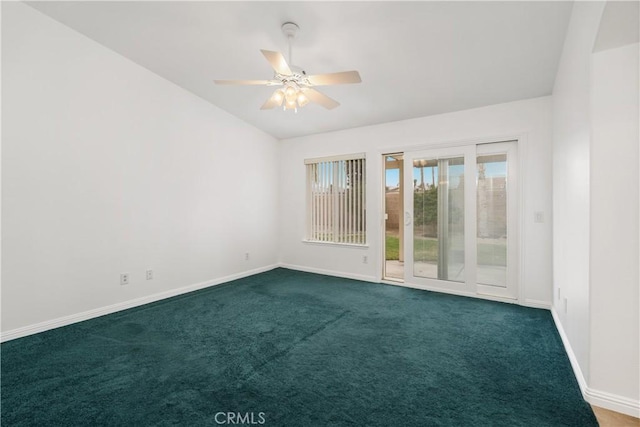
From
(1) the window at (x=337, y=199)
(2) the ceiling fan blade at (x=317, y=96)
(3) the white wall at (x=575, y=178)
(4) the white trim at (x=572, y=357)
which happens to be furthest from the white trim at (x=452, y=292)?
(2) the ceiling fan blade at (x=317, y=96)

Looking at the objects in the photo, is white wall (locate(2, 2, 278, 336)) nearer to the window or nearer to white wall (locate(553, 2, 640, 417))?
the window

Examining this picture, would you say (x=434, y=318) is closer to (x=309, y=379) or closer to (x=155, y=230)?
(x=309, y=379)

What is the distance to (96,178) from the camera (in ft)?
10.2

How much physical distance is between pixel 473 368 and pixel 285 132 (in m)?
4.35

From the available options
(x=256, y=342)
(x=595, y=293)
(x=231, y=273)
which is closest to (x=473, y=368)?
(x=595, y=293)

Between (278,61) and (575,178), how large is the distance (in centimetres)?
227

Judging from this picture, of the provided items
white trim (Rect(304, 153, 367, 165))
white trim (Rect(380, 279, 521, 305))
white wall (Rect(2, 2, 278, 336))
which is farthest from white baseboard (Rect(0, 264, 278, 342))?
white trim (Rect(380, 279, 521, 305))

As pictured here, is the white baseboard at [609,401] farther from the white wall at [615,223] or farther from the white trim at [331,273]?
the white trim at [331,273]

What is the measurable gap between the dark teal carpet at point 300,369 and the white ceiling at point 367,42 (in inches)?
98.9

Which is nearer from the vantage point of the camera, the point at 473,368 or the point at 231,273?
the point at 473,368

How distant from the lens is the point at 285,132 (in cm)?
517

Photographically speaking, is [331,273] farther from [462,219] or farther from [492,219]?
[492,219]

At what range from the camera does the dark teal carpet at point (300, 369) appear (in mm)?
1616

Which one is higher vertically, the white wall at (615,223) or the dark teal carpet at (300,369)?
the white wall at (615,223)
